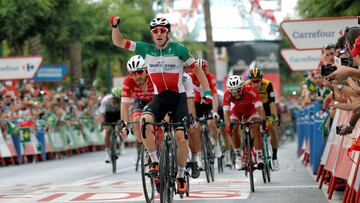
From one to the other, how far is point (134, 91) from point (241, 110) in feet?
7.87

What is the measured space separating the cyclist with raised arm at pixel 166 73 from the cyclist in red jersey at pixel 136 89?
895 millimetres

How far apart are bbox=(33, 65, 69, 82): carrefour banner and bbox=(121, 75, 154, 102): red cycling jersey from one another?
23.3 metres

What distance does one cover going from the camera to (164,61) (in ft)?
41.9

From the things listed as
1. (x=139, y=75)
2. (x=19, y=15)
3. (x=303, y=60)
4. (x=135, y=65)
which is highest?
(x=19, y=15)

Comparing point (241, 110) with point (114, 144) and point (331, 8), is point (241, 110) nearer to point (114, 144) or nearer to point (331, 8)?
point (114, 144)

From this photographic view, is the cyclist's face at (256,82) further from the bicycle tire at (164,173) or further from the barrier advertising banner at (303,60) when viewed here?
the barrier advertising banner at (303,60)

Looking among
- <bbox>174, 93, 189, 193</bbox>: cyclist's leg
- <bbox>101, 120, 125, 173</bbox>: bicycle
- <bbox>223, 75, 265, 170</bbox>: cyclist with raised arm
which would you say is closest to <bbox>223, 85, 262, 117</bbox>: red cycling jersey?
<bbox>223, 75, 265, 170</bbox>: cyclist with raised arm

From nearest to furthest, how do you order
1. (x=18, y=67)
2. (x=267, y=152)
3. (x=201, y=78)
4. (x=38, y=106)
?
(x=201, y=78) → (x=267, y=152) → (x=18, y=67) → (x=38, y=106)

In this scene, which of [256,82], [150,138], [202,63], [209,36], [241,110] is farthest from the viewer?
[209,36]

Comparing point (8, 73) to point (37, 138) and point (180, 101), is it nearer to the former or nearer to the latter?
point (37, 138)

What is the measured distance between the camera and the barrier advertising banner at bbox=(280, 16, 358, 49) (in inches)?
782

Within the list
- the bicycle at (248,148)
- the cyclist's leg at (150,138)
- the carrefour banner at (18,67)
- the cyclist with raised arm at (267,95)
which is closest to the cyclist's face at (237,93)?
the bicycle at (248,148)

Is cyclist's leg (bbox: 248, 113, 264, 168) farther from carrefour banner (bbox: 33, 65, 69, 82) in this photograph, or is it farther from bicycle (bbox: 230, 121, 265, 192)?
carrefour banner (bbox: 33, 65, 69, 82)


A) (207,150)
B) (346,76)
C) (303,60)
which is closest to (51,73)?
(303,60)
